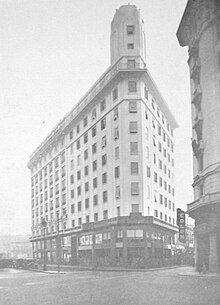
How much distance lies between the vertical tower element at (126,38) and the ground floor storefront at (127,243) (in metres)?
17.0

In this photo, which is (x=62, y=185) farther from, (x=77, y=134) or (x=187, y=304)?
(x=187, y=304)

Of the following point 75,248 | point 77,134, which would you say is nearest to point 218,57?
point 77,134

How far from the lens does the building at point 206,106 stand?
27.0 m

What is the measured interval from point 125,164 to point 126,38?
12896 mm

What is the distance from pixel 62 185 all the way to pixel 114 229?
1661cm

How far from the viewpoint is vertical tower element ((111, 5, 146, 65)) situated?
4238cm

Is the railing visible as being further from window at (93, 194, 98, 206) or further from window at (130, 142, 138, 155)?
window at (93, 194, 98, 206)

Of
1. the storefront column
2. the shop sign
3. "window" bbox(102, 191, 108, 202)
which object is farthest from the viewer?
the shop sign

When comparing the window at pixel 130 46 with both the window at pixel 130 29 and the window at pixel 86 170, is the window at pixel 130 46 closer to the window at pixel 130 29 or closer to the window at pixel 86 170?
the window at pixel 130 29

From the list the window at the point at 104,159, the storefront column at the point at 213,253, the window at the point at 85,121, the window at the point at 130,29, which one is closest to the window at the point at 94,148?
the window at the point at 104,159

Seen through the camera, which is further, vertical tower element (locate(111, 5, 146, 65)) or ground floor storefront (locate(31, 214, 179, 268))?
ground floor storefront (locate(31, 214, 179, 268))

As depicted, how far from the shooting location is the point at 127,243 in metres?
46.3

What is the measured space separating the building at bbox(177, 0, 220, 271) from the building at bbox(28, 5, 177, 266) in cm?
1246

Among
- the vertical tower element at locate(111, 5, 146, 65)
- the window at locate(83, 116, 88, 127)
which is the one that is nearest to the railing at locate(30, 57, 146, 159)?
the vertical tower element at locate(111, 5, 146, 65)
